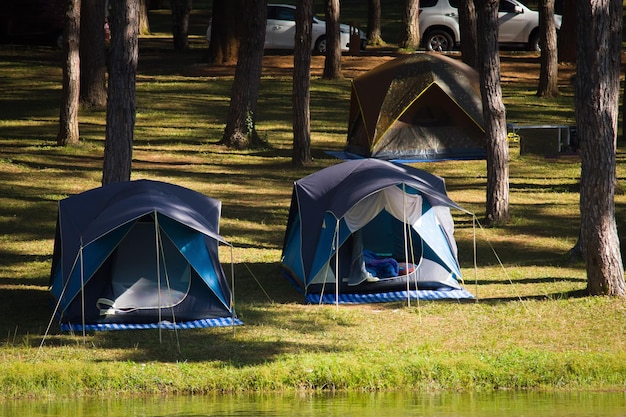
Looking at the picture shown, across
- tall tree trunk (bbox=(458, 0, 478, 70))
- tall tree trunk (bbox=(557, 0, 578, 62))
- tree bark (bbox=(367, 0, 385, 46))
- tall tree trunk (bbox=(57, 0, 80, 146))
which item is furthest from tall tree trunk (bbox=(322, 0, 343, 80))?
tall tree trunk (bbox=(57, 0, 80, 146))

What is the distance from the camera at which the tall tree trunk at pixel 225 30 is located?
28078mm

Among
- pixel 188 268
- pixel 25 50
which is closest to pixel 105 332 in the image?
pixel 188 268

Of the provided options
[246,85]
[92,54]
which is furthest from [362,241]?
[92,54]

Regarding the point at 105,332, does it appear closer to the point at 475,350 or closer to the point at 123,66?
the point at 475,350

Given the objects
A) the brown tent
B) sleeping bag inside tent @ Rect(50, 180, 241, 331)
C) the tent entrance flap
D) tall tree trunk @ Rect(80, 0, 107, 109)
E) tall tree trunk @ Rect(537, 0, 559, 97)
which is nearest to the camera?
sleeping bag inside tent @ Rect(50, 180, 241, 331)

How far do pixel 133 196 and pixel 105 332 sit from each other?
151 cm

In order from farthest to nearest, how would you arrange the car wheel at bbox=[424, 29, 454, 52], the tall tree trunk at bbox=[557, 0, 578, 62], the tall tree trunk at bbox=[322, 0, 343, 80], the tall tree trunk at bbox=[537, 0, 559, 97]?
the car wheel at bbox=[424, 29, 454, 52]
the tall tree trunk at bbox=[557, 0, 578, 62]
the tall tree trunk at bbox=[322, 0, 343, 80]
the tall tree trunk at bbox=[537, 0, 559, 97]

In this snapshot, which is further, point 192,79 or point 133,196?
point 192,79

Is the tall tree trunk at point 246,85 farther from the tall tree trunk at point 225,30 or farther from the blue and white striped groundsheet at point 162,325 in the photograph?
the blue and white striped groundsheet at point 162,325

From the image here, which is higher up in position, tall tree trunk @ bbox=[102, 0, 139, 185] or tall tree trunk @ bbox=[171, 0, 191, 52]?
tall tree trunk @ bbox=[171, 0, 191, 52]

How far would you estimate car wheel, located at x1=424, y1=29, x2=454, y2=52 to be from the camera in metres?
32.3

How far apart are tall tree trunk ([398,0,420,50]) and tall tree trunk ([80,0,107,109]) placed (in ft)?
35.6

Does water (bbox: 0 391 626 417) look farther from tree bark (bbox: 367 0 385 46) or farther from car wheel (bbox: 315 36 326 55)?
tree bark (bbox: 367 0 385 46)

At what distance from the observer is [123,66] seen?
14.9 m
